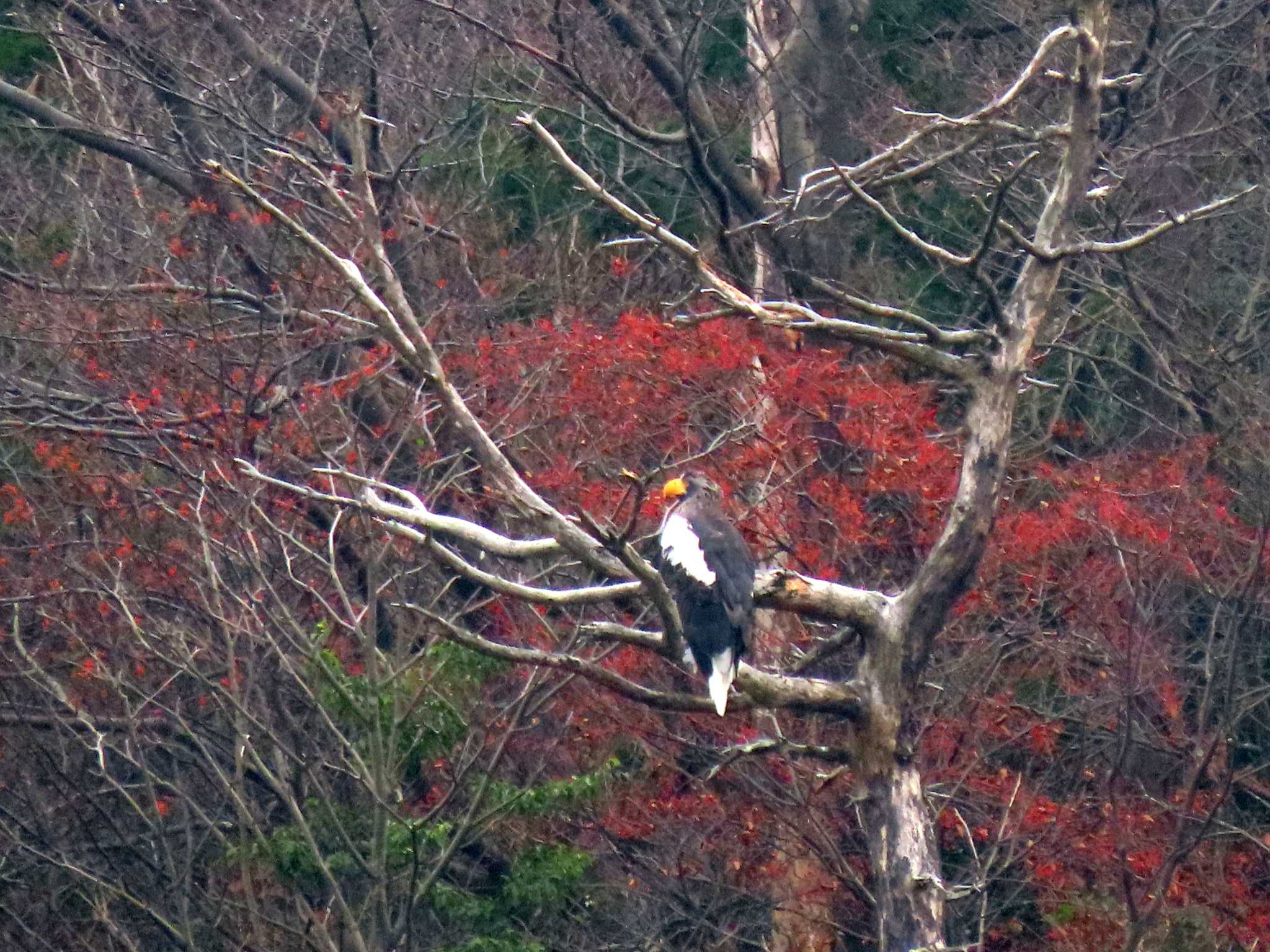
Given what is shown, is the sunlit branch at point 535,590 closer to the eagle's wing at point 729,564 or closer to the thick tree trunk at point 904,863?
the eagle's wing at point 729,564

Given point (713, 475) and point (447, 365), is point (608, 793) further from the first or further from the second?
point (447, 365)

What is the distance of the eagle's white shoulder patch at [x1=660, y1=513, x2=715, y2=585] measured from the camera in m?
5.76

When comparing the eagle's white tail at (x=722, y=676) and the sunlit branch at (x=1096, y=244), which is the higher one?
the sunlit branch at (x=1096, y=244)

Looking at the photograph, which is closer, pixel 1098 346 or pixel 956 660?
pixel 956 660

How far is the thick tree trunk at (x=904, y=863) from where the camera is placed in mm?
5309

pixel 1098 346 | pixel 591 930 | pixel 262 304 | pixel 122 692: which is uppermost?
pixel 262 304

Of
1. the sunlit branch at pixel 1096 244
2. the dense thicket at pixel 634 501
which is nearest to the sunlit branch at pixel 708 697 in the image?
the dense thicket at pixel 634 501

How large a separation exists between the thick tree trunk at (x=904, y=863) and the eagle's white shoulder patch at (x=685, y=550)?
935mm

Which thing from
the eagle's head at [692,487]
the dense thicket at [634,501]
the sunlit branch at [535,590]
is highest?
the sunlit branch at [535,590]

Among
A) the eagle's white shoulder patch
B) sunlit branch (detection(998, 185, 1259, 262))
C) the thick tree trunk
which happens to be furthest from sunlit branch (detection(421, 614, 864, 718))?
sunlit branch (detection(998, 185, 1259, 262))

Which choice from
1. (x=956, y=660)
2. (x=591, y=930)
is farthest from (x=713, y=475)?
(x=591, y=930)

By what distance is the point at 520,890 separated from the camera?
8406mm

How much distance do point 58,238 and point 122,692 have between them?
6.62 metres

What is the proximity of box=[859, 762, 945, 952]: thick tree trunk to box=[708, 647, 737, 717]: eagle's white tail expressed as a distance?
65 centimetres
